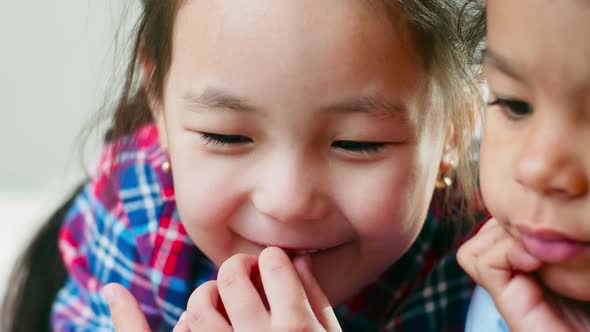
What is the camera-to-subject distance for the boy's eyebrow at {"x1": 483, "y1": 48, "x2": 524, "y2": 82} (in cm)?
71

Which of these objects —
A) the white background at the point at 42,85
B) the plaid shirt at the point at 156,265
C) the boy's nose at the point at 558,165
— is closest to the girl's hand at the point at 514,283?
the boy's nose at the point at 558,165

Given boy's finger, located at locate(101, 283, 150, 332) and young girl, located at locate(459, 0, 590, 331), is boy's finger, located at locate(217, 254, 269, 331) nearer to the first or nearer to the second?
boy's finger, located at locate(101, 283, 150, 332)

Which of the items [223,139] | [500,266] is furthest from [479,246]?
[223,139]

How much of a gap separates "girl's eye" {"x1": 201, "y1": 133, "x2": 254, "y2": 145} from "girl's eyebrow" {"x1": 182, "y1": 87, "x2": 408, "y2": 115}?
0.12ft

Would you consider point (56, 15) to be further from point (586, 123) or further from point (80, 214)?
point (586, 123)

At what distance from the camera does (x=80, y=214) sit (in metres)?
1.40

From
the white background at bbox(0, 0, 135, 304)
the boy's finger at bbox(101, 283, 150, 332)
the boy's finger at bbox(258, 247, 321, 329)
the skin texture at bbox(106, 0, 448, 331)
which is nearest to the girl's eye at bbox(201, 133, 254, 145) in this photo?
the skin texture at bbox(106, 0, 448, 331)

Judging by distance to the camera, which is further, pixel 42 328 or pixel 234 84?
pixel 42 328

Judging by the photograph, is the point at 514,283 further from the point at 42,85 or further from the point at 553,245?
the point at 42,85

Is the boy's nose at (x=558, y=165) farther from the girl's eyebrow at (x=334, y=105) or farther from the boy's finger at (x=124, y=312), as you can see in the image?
the boy's finger at (x=124, y=312)

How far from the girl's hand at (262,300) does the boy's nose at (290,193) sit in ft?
0.18

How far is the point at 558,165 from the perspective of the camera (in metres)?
0.68

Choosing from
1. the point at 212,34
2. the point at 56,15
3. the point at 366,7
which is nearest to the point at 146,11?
the point at 212,34

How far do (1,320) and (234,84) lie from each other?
2.61ft
